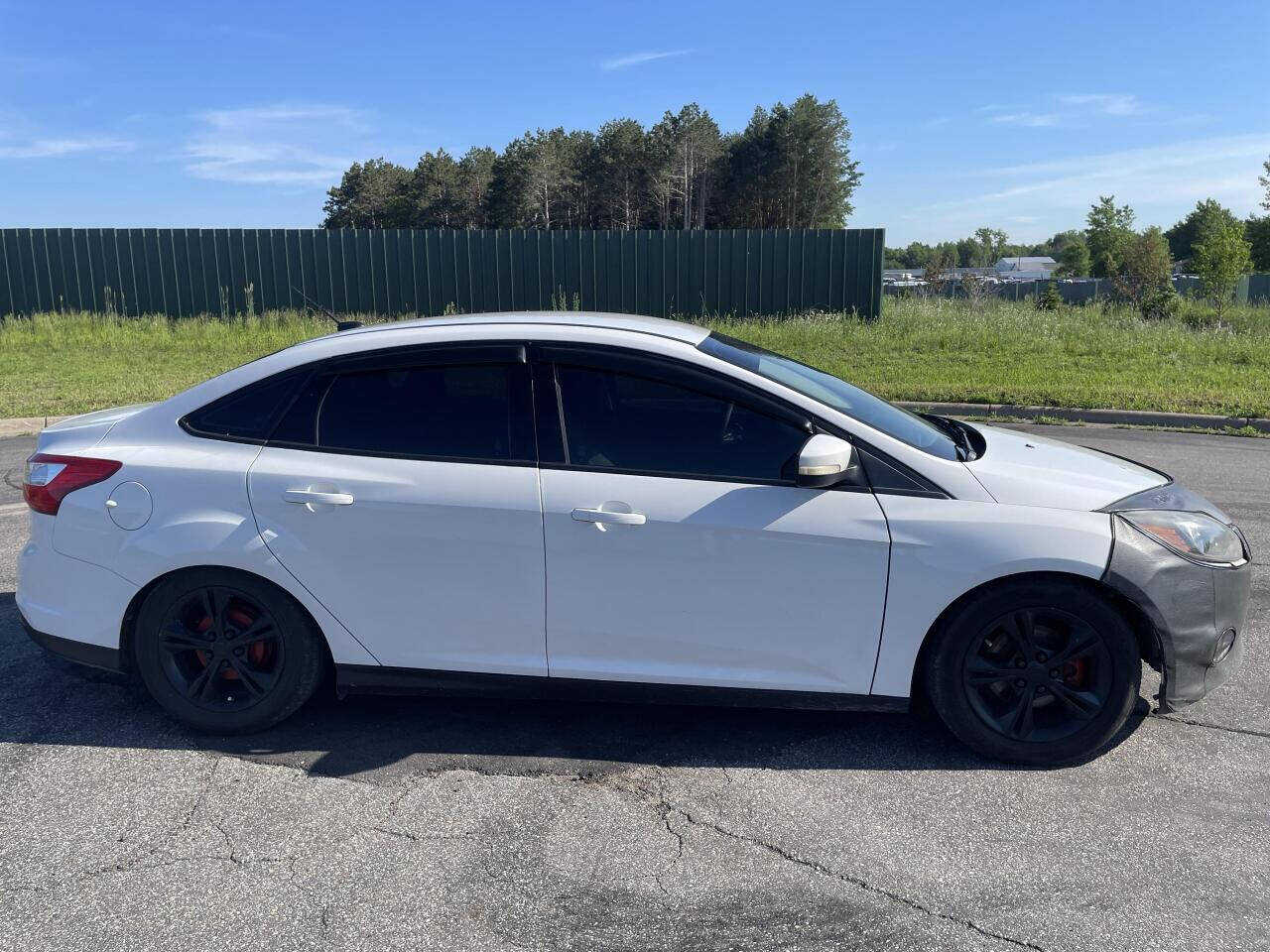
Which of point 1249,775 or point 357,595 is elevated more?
point 357,595

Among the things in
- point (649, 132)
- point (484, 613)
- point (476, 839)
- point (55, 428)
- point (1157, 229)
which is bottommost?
point (476, 839)

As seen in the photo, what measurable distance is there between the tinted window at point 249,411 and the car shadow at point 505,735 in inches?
46.4

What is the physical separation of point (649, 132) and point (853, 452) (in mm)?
71286

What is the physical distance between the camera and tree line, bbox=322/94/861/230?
6556 centimetres

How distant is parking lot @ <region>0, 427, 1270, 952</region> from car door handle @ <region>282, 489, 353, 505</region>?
0.95 metres

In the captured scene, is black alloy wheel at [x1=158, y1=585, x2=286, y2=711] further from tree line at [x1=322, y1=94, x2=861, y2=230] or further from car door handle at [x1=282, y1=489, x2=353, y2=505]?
tree line at [x1=322, y1=94, x2=861, y2=230]

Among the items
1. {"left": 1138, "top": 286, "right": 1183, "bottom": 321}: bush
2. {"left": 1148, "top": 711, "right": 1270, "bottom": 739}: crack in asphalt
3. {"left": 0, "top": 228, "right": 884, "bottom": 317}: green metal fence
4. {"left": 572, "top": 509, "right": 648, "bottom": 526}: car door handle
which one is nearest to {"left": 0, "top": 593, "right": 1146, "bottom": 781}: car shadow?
{"left": 1148, "top": 711, "right": 1270, "bottom": 739}: crack in asphalt

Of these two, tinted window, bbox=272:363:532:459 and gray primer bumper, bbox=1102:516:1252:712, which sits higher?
tinted window, bbox=272:363:532:459

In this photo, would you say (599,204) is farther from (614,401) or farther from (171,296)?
(614,401)

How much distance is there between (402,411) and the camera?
12.7ft

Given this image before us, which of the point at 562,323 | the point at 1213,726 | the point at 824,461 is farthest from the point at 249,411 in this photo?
the point at 1213,726

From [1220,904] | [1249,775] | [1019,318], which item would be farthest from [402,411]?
[1019,318]

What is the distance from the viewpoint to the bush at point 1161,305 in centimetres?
2685

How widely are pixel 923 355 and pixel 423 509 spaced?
1322 centimetres
